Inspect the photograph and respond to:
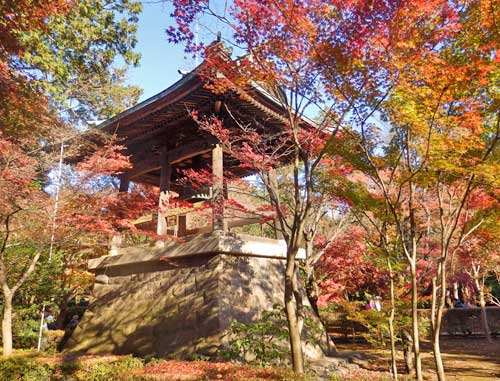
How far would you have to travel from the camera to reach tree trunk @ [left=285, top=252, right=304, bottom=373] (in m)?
4.47

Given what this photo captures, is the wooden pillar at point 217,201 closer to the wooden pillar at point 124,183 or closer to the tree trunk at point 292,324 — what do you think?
the tree trunk at point 292,324

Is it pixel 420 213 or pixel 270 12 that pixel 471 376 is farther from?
pixel 270 12

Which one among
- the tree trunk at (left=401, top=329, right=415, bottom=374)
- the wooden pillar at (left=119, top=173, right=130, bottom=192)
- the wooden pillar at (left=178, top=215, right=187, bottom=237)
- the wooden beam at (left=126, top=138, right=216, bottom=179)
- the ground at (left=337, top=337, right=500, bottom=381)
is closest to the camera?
the ground at (left=337, top=337, right=500, bottom=381)

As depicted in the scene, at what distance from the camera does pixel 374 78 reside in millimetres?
5223

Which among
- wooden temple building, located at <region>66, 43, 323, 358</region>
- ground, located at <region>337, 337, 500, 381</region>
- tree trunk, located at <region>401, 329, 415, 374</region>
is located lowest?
ground, located at <region>337, 337, 500, 381</region>

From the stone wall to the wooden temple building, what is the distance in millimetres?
20

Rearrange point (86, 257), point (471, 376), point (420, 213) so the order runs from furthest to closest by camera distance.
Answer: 1. point (86, 257)
2. point (420, 213)
3. point (471, 376)

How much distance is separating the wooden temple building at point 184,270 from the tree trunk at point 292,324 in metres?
2.17

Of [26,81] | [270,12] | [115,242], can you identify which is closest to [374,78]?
[270,12]

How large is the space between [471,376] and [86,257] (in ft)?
38.7

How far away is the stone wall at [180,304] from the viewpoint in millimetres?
6742

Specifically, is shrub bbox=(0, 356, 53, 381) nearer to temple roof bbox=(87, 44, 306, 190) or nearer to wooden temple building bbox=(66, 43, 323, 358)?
wooden temple building bbox=(66, 43, 323, 358)

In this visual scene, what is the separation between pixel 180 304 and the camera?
730 centimetres

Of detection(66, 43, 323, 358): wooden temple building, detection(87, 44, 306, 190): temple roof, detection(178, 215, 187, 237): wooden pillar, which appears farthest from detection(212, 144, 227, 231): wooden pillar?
detection(178, 215, 187, 237): wooden pillar
